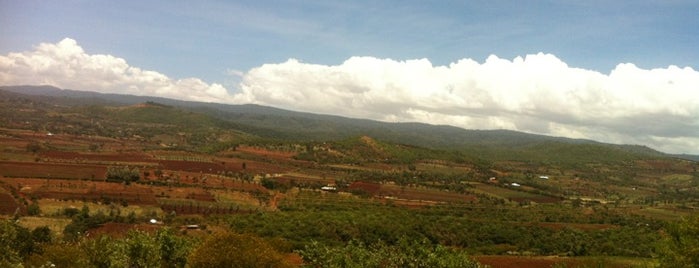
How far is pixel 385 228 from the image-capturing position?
10519 cm

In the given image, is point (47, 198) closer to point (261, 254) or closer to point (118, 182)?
point (118, 182)

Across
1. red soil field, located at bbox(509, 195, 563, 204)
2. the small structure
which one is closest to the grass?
the small structure

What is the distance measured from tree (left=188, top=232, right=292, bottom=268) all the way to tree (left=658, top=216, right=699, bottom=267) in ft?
125

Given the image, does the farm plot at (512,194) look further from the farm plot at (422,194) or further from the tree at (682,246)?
the tree at (682,246)

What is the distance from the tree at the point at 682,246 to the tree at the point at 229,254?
38.0 metres

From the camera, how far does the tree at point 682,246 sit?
1789 inches

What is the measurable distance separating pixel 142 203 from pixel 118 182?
22.0m

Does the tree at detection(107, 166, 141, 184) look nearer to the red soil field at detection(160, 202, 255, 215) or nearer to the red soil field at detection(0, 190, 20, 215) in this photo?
the red soil field at detection(160, 202, 255, 215)

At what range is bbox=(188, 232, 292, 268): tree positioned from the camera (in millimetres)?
49156

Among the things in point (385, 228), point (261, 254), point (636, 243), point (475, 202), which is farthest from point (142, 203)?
point (636, 243)

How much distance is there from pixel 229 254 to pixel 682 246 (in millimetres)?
43610

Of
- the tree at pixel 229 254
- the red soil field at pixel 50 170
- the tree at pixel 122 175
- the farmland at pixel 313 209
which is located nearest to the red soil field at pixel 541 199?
the farmland at pixel 313 209

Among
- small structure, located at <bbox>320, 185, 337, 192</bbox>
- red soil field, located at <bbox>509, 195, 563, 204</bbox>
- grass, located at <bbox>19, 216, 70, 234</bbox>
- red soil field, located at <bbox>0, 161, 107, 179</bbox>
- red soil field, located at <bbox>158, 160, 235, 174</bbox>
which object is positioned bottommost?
grass, located at <bbox>19, 216, 70, 234</bbox>

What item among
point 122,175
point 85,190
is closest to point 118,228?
point 85,190
